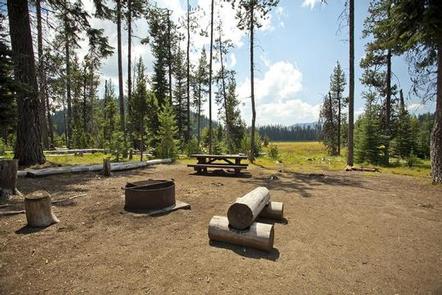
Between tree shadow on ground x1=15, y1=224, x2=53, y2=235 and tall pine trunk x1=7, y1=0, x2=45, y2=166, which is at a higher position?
tall pine trunk x1=7, y1=0, x2=45, y2=166

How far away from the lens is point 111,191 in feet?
30.7

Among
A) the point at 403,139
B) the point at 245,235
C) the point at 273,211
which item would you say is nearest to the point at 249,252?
the point at 245,235

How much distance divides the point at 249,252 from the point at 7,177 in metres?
6.94

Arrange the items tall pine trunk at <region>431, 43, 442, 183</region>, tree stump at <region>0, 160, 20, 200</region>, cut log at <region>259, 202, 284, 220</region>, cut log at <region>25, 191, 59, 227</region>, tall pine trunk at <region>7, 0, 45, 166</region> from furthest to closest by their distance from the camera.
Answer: tall pine trunk at <region>7, 0, 45, 166</region>, tall pine trunk at <region>431, 43, 442, 183</region>, tree stump at <region>0, 160, 20, 200</region>, cut log at <region>259, 202, 284, 220</region>, cut log at <region>25, 191, 59, 227</region>

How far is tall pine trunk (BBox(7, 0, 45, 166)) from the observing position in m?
12.1

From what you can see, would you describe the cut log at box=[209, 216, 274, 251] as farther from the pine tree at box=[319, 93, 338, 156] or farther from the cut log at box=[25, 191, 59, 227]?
the pine tree at box=[319, 93, 338, 156]

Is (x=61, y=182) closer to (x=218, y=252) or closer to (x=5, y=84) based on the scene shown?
(x=5, y=84)

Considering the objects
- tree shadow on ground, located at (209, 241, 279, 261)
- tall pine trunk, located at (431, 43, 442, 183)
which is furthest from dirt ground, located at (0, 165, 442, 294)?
tall pine trunk, located at (431, 43, 442, 183)

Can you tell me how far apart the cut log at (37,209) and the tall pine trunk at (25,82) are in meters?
7.63

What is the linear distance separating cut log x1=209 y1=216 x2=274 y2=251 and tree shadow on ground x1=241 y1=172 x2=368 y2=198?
450 cm

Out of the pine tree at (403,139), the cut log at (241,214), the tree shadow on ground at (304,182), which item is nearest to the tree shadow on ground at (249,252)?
the cut log at (241,214)

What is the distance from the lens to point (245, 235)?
5.14 meters

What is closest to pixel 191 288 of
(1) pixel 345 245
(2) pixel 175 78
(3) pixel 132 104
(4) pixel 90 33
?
(1) pixel 345 245

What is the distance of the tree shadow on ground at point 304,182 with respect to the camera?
1041 centimetres
